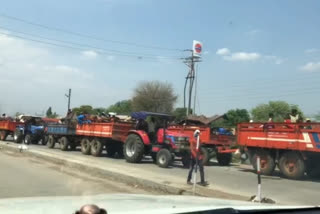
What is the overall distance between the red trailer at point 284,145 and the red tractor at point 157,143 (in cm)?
255

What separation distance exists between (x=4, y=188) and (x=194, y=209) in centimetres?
958

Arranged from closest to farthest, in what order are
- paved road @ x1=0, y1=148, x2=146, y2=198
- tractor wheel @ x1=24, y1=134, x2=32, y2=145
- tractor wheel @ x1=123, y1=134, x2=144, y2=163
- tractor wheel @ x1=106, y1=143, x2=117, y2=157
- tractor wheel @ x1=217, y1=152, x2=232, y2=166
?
paved road @ x1=0, y1=148, x2=146, y2=198
tractor wheel @ x1=123, y1=134, x2=144, y2=163
tractor wheel @ x1=217, y1=152, x2=232, y2=166
tractor wheel @ x1=106, y1=143, x2=117, y2=157
tractor wheel @ x1=24, y1=134, x2=32, y2=145

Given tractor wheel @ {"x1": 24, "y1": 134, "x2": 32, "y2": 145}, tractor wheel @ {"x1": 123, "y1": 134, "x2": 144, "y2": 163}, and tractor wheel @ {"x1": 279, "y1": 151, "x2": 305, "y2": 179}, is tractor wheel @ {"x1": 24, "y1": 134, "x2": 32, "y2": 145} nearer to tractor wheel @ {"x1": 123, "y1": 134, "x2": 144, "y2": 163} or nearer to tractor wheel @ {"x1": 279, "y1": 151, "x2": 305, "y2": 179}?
tractor wheel @ {"x1": 123, "y1": 134, "x2": 144, "y2": 163}

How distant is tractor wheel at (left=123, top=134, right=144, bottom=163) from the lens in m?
20.7

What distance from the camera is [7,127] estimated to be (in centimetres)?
3788

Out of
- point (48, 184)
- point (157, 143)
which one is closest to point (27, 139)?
point (157, 143)

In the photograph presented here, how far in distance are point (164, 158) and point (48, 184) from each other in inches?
281

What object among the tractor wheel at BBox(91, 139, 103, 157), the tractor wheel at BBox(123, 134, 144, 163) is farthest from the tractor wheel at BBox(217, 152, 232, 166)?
the tractor wheel at BBox(91, 139, 103, 157)

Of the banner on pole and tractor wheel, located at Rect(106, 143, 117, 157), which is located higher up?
the banner on pole

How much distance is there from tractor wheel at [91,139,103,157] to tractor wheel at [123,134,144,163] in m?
3.22

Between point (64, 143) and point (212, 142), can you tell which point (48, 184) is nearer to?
point (212, 142)

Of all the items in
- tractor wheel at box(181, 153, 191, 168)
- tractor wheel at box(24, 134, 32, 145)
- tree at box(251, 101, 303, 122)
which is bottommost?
tractor wheel at box(181, 153, 191, 168)

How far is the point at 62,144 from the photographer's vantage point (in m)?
28.5

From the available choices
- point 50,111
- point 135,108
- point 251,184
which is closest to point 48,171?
point 251,184
